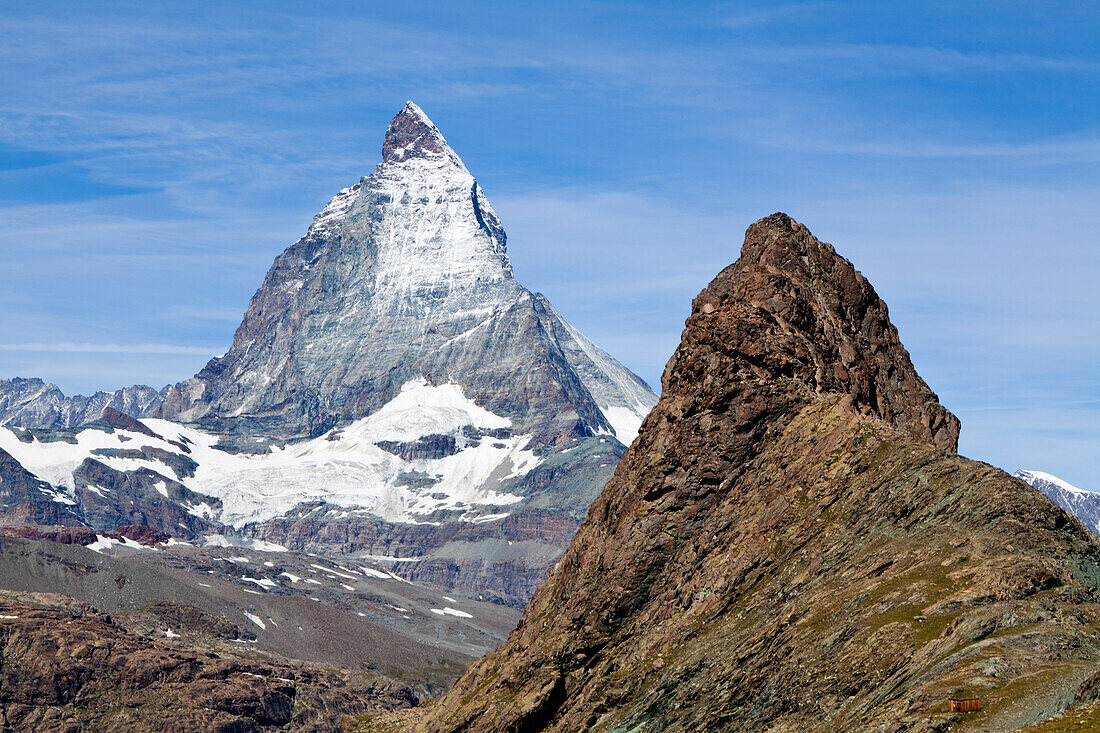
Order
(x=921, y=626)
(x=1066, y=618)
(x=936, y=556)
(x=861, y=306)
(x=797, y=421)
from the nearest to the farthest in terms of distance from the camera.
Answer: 1. (x=1066, y=618)
2. (x=921, y=626)
3. (x=936, y=556)
4. (x=797, y=421)
5. (x=861, y=306)

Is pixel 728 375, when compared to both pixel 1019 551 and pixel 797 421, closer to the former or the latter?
pixel 797 421

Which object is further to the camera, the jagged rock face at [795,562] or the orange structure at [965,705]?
the jagged rock face at [795,562]

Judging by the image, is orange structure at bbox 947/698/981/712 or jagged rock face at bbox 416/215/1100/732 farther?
jagged rock face at bbox 416/215/1100/732

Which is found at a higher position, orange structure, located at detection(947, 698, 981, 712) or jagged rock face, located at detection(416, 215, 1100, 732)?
jagged rock face, located at detection(416, 215, 1100, 732)

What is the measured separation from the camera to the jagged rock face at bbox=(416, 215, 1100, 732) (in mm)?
42281

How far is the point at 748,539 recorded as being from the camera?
59.4m

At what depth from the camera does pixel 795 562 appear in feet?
183

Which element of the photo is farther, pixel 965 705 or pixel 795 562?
pixel 795 562

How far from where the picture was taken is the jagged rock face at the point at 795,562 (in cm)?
4228

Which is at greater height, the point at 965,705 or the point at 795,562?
the point at 795,562

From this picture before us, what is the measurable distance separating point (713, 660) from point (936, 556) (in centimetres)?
1000

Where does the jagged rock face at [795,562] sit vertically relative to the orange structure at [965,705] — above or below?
above

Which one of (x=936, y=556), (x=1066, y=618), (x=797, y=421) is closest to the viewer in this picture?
(x=1066, y=618)

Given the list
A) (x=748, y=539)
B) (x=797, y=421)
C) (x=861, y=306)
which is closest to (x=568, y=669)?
(x=748, y=539)
